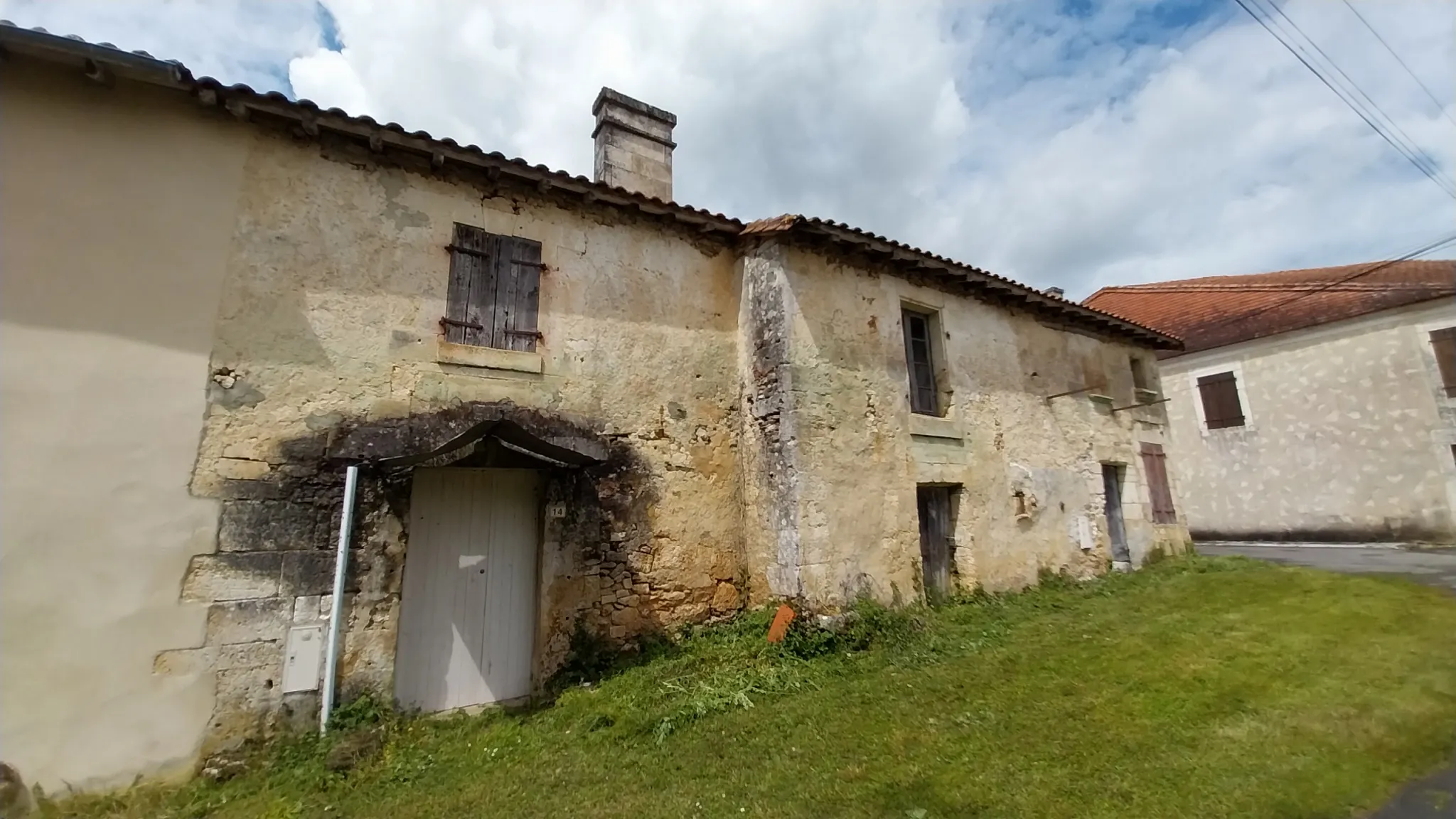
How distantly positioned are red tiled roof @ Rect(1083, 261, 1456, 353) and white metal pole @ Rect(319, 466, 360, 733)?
16594 mm

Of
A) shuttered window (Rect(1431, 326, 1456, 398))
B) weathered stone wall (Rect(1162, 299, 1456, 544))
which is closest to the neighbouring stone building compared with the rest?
weathered stone wall (Rect(1162, 299, 1456, 544))

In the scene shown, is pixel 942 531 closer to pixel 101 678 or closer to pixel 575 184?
pixel 575 184

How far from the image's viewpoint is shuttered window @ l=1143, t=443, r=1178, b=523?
10625 millimetres

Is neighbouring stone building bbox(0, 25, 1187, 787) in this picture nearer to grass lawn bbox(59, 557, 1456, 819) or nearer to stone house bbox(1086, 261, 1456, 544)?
grass lawn bbox(59, 557, 1456, 819)

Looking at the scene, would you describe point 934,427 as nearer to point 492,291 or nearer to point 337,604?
point 492,291

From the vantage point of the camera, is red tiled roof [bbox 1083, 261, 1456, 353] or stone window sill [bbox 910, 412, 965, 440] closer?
stone window sill [bbox 910, 412, 965, 440]

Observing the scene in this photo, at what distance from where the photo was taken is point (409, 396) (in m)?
5.26

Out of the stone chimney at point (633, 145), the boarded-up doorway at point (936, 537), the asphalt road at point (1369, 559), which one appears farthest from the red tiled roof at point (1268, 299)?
the stone chimney at point (633, 145)

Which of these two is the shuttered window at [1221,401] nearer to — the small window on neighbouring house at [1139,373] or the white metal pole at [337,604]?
the small window on neighbouring house at [1139,373]

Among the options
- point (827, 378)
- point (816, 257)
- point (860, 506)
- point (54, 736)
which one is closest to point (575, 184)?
point (816, 257)

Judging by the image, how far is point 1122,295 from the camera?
19.3 metres

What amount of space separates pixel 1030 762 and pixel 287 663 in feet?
17.3

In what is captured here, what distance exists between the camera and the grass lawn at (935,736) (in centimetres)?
348

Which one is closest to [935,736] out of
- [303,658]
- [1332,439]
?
[303,658]
